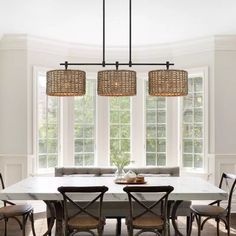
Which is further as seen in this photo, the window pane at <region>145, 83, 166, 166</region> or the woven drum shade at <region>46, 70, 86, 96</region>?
the window pane at <region>145, 83, 166, 166</region>

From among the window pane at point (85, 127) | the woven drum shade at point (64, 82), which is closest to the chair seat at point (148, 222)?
the woven drum shade at point (64, 82)

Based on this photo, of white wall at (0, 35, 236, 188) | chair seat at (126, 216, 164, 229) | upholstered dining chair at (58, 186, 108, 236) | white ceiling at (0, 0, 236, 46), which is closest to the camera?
upholstered dining chair at (58, 186, 108, 236)

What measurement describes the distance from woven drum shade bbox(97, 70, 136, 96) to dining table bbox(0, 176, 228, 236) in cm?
100

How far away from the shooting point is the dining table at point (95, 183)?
11.3 ft

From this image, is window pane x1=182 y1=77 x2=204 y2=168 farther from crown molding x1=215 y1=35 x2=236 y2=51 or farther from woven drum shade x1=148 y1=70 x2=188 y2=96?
woven drum shade x1=148 y1=70 x2=188 y2=96

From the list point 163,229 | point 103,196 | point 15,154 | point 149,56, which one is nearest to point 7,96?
point 15,154

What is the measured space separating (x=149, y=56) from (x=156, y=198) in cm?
336

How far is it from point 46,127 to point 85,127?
0.70 meters

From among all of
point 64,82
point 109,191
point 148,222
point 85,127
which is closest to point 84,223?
point 109,191

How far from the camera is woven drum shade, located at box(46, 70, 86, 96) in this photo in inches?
139

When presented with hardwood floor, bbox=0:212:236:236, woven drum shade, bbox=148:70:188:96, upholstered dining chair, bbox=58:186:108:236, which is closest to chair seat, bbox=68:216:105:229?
upholstered dining chair, bbox=58:186:108:236

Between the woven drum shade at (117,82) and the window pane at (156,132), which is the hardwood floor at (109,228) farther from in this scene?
the woven drum shade at (117,82)

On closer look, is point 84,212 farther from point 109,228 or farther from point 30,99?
point 30,99

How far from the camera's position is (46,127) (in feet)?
19.3
